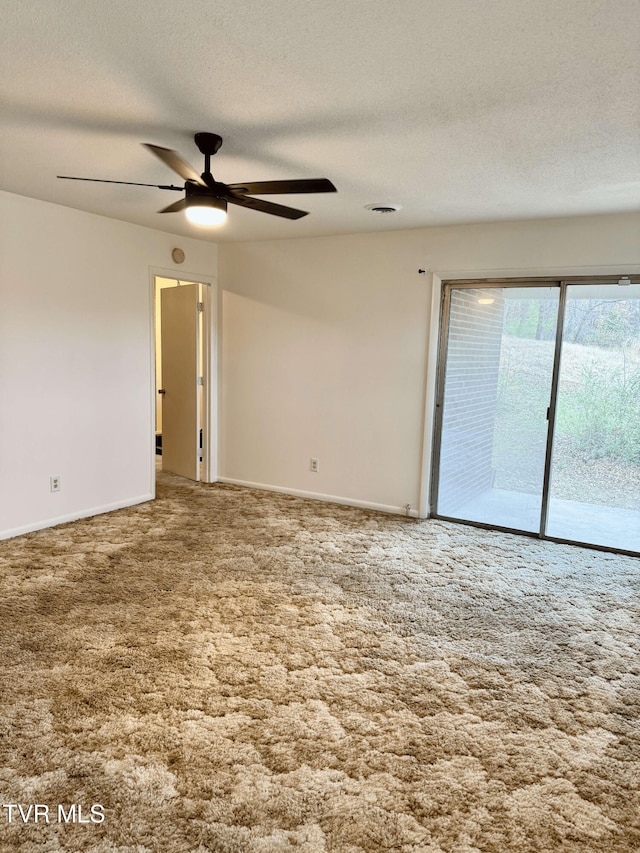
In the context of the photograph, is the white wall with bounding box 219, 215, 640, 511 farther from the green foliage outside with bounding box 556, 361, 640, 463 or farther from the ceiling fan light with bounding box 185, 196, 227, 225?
the ceiling fan light with bounding box 185, 196, 227, 225

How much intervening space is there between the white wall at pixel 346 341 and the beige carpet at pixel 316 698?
1.27 metres

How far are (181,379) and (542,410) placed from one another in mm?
3604

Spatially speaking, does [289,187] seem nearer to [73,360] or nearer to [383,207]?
[383,207]

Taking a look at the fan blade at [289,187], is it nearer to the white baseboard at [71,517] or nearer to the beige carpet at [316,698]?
the beige carpet at [316,698]

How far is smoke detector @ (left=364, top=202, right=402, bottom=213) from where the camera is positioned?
3.95m

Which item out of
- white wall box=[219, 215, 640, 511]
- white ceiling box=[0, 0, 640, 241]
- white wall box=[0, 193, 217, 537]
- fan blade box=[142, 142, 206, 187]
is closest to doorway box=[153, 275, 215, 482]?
white wall box=[219, 215, 640, 511]

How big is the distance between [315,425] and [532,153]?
3.10 meters

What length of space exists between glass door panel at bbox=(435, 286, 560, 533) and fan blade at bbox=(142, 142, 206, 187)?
8.98 feet

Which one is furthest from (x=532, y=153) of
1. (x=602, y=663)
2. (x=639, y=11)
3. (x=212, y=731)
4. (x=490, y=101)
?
(x=212, y=731)

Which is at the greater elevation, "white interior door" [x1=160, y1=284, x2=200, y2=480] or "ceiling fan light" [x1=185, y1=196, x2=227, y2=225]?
"ceiling fan light" [x1=185, y1=196, x2=227, y2=225]

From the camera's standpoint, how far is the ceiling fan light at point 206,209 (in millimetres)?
2689

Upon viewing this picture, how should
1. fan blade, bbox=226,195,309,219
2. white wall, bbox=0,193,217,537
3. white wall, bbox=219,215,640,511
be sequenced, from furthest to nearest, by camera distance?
white wall, bbox=219,215,640,511, white wall, bbox=0,193,217,537, fan blade, bbox=226,195,309,219

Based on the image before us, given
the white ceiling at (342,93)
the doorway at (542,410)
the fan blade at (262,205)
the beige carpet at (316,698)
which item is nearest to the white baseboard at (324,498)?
the doorway at (542,410)

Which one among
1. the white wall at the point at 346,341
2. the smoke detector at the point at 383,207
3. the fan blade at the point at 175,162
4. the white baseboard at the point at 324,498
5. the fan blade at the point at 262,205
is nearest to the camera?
the fan blade at the point at 175,162
